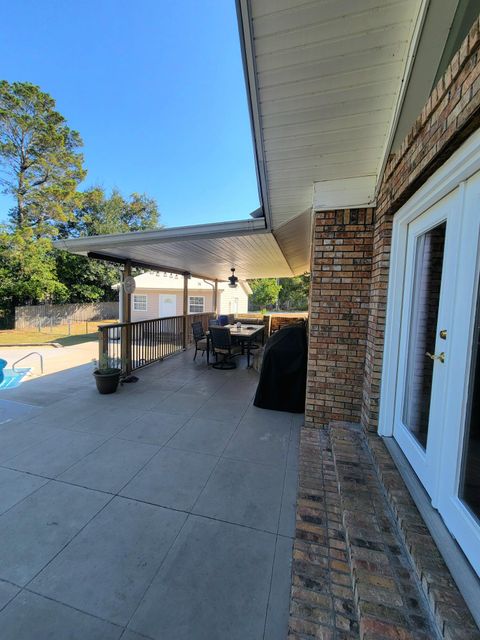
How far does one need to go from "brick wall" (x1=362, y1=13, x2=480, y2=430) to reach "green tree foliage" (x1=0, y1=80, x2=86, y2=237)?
1967 centimetres

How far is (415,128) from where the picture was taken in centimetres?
188

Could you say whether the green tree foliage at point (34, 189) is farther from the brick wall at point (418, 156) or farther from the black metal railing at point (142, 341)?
the brick wall at point (418, 156)

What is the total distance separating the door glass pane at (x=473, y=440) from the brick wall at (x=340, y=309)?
1.62 m

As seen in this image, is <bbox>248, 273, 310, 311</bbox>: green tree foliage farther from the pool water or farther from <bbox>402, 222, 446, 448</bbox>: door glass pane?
<bbox>402, 222, 446, 448</bbox>: door glass pane

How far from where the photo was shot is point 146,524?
1.95m

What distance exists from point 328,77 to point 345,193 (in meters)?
1.42

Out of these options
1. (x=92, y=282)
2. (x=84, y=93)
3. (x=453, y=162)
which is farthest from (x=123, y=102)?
(x=453, y=162)

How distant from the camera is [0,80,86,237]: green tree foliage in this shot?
15.4 m

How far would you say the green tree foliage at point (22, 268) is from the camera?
15.3m

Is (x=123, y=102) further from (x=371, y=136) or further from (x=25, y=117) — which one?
(x=371, y=136)

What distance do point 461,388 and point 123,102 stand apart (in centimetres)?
1762

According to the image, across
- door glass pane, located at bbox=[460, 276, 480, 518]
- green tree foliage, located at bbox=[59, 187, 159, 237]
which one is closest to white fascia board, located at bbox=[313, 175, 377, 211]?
door glass pane, located at bbox=[460, 276, 480, 518]

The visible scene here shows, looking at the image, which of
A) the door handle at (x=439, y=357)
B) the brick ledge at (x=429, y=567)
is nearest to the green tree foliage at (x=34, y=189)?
the door handle at (x=439, y=357)

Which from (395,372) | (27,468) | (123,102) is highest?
(123,102)
